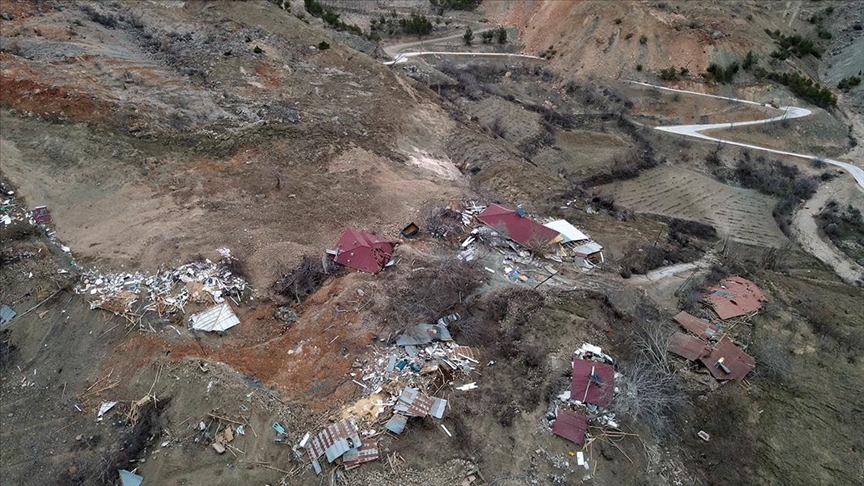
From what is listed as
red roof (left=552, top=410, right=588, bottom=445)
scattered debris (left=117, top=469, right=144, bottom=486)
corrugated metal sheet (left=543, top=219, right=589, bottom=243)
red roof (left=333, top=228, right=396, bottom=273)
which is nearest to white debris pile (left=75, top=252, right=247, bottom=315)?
red roof (left=333, top=228, right=396, bottom=273)

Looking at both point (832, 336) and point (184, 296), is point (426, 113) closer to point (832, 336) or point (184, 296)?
point (184, 296)

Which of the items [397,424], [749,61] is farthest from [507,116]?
[397,424]

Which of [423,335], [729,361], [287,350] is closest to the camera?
[287,350]

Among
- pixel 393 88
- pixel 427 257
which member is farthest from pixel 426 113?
pixel 427 257

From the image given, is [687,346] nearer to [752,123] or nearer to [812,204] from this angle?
[812,204]

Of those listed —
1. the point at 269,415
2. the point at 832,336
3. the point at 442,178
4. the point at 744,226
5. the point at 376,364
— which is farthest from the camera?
the point at 744,226

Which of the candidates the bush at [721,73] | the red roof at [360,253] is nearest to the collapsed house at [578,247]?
the red roof at [360,253]

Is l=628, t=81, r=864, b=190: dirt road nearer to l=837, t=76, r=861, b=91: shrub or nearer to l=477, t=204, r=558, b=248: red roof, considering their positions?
l=837, t=76, r=861, b=91: shrub
